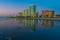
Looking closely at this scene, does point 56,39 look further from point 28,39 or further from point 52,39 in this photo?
point 28,39

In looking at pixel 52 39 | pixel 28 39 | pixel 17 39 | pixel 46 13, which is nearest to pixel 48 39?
pixel 52 39

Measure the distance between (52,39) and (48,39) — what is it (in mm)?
200

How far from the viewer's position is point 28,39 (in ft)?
19.4

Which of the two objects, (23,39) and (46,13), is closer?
(23,39)

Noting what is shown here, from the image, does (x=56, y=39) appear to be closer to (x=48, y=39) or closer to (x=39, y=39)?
(x=48, y=39)

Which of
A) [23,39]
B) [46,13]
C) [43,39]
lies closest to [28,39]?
[23,39]

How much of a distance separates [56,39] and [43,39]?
2.10 feet

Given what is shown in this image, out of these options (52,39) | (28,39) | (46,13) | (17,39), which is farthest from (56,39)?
(46,13)

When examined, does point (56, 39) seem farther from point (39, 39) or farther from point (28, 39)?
point (28, 39)

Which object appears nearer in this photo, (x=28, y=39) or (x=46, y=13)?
(x=28, y=39)

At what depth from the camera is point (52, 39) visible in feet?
19.6

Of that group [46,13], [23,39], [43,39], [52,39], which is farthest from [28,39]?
[46,13]

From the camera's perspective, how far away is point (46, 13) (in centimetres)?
1850

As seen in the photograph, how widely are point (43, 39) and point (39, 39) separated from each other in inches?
8.0
